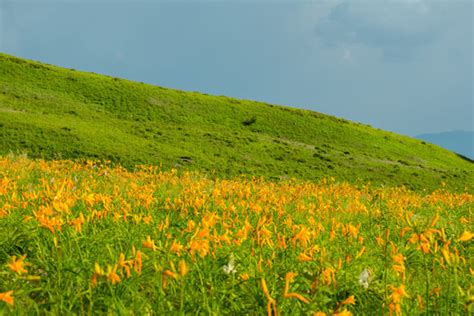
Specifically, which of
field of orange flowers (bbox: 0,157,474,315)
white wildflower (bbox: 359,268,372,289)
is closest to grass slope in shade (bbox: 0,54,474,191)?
field of orange flowers (bbox: 0,157,474,315)

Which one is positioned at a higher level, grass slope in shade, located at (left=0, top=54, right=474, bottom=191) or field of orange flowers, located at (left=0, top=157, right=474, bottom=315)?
grass slope in shade, located at (left=0, top=54, right=474, bottom=191)

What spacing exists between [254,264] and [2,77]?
2076 inches

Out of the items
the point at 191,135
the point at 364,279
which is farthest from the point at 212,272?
the point at 191,135

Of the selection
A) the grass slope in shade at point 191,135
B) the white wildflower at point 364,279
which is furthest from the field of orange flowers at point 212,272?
the grass slope in shade at point 191,135

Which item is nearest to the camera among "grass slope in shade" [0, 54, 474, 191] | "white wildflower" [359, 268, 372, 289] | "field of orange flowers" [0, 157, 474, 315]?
"field of orange flowers" [0, 157, 474, 315]

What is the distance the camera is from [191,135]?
1507 inches

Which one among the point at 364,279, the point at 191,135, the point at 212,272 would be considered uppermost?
the point at 191,135

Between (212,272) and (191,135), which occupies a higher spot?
(191,135)

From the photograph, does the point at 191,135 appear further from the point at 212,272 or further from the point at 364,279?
the point at 364,279

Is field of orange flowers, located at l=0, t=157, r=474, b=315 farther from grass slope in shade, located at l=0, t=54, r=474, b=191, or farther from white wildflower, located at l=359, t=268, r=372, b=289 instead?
grass slope in shade, located at l=0, t=54, r=474, b=191

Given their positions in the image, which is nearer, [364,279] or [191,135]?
[364,279]

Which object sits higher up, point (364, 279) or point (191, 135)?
point (191, 135)

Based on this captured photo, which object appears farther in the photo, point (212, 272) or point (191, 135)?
point (191, 135)

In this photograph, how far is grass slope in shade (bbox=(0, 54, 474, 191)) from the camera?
28.9 meters
